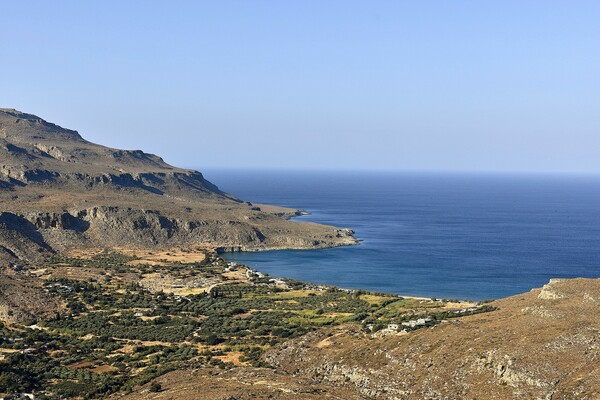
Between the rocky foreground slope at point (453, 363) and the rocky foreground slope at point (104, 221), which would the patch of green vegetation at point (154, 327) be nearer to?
the rocky foreground slope at point (453, 363)

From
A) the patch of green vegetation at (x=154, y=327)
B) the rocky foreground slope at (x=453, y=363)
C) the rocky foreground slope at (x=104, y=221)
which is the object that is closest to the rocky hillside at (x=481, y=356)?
the rocky foreground slope at (x=453, y=363)

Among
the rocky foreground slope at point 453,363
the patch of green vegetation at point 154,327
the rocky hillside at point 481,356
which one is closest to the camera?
the rocky hillside at point 481,356

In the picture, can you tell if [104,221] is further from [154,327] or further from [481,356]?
[481,356]

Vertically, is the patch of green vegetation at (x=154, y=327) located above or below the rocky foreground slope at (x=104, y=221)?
below

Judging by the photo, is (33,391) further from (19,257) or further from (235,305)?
(19,257)

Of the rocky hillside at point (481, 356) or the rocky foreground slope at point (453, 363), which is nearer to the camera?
the rocky hillside at point (481, 356)

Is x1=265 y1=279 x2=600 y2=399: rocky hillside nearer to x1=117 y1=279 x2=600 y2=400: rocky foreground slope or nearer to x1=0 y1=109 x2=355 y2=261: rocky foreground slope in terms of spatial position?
x1=117 y1=279 x2=600 y2=400: rocky foreground slope

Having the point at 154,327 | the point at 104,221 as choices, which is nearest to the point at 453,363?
the point at 154,327

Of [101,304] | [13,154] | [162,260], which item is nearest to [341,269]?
[162,260]

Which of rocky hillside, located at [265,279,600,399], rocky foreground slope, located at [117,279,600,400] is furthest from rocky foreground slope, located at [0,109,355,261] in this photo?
rocky hillside, located at [265,279,600,399]
